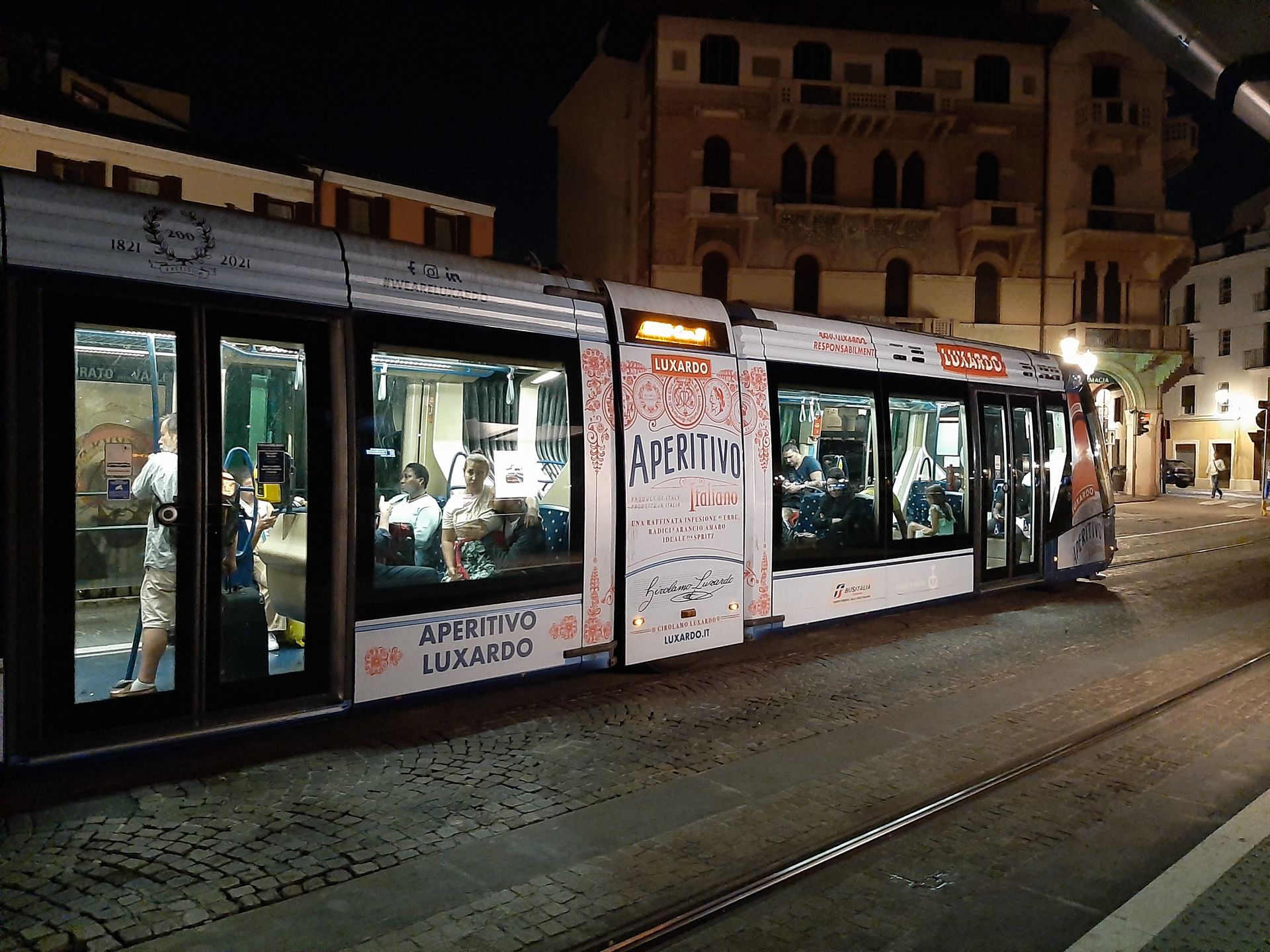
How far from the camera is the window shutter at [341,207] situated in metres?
31.3

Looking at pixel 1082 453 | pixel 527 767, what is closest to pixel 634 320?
pixel 527 767

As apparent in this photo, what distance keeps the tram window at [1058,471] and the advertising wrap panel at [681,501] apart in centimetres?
564

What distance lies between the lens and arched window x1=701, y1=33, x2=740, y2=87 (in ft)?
104

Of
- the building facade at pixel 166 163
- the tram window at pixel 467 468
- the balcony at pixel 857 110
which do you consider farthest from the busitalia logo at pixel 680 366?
the balcony at pixel 857 110

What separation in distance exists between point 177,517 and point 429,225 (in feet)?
101

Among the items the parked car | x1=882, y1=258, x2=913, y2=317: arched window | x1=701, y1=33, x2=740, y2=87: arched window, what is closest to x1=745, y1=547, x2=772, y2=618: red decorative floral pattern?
x1=882, y1=258, x2=913, y2=317: arched window

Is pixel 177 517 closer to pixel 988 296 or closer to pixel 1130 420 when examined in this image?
pixel 988 296

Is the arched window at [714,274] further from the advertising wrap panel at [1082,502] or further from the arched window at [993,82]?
the advertising wrap panel at [1082,502]

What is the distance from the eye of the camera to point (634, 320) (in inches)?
294

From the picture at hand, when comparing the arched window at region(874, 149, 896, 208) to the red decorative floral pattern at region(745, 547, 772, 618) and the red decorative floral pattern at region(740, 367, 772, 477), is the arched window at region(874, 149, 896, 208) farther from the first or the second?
the red decorative floral pattern at region(745, 547, 772, 618)

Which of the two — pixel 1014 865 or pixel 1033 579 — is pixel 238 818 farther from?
pixel 1033 579

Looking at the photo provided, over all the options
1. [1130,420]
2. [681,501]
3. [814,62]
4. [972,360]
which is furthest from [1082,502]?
[1130,420]

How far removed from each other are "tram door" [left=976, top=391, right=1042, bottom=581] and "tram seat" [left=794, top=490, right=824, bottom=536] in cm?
274

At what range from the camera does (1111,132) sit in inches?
1328
